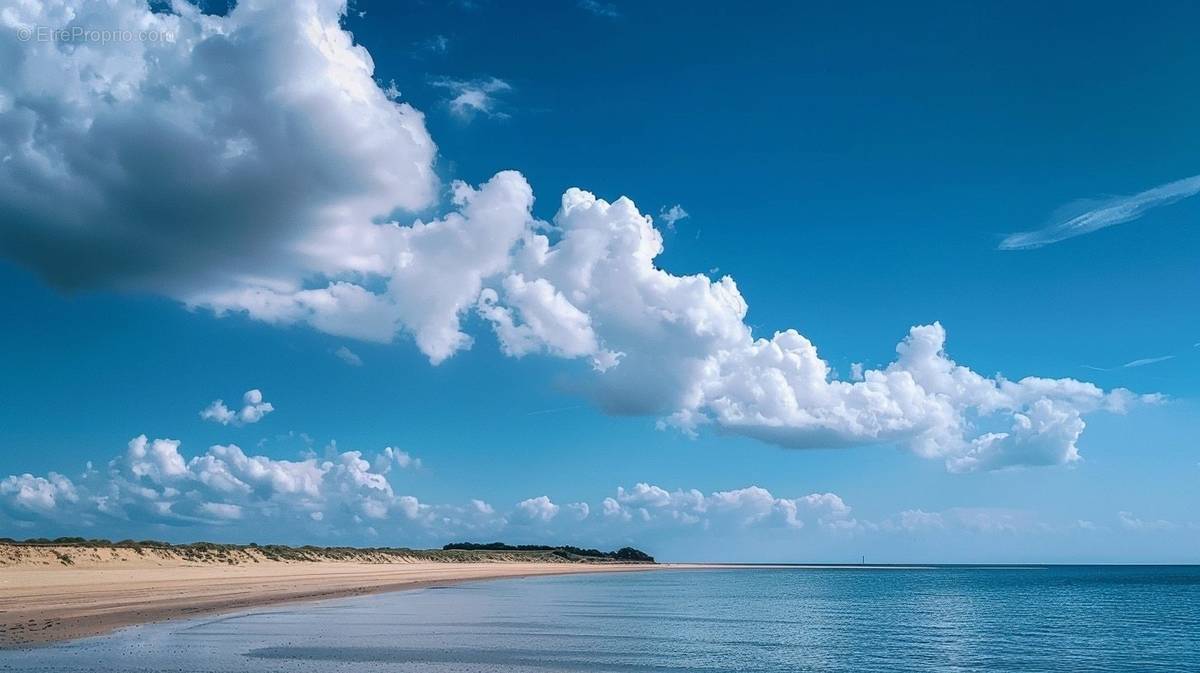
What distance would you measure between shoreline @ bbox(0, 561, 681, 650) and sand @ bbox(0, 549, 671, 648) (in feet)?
0.09

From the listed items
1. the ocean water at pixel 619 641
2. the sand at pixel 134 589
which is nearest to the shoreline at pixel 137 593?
the sand at pixel 134 589

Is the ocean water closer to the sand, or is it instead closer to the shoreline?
the shoreline

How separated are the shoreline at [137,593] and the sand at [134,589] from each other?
28 mm

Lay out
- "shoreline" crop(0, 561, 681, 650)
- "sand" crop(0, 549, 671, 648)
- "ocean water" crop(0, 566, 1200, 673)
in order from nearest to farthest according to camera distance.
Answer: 1. "ocean water" crop(0, 566, 1200, 673)
2. "shoreline" crop(0, 561, 681, 650)
3. "sand" crop(0, 549, 671, 648)

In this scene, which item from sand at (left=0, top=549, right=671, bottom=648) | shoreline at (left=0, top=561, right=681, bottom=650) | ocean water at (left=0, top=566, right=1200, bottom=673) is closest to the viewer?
ocean water at (left=0, top=566, right=1200, bottom=673)

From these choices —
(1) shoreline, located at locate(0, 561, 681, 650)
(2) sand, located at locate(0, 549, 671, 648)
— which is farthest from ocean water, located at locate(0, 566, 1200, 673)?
(2) sand, located at locate(0, 549, 671, 648)

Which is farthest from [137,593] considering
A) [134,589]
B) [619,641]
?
[619,641]

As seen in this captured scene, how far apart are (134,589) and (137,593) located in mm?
2307

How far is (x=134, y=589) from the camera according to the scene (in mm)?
46938

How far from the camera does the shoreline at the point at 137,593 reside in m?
30.4

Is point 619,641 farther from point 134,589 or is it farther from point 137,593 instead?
point 134,589

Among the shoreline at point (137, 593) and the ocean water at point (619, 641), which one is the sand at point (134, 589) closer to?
the shoreline at point (137, 593)

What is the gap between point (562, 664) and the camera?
26094mm

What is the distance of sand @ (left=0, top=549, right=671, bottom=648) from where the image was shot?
31250 mm
